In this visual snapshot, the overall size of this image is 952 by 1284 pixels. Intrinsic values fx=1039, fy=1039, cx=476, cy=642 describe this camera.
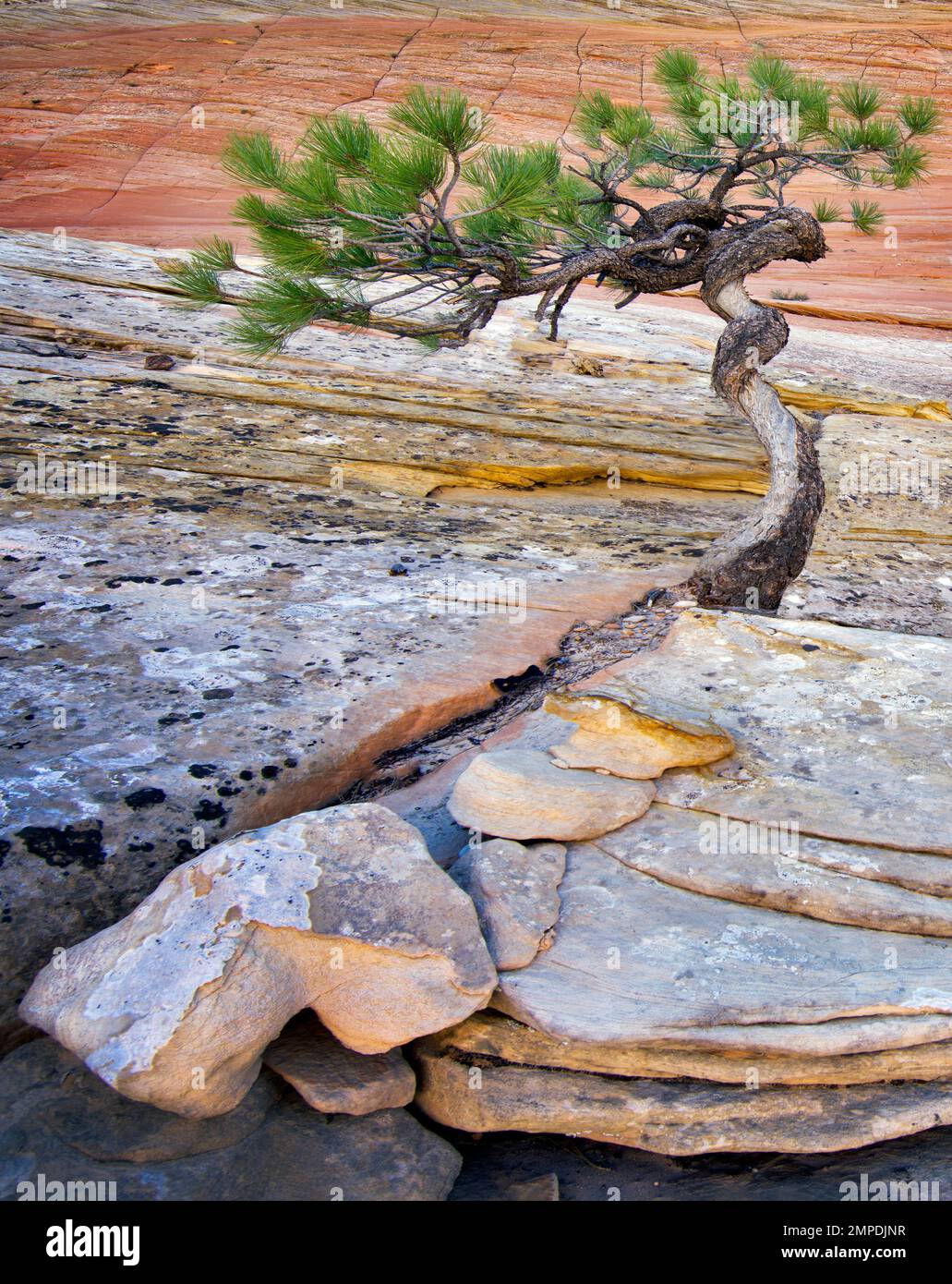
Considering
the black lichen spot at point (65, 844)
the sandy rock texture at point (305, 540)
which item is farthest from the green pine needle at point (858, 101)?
the black lichen spot at point (65, 844)

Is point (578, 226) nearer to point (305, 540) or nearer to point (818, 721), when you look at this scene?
point (305, 540)

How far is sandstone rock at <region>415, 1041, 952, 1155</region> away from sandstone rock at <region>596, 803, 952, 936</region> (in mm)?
370

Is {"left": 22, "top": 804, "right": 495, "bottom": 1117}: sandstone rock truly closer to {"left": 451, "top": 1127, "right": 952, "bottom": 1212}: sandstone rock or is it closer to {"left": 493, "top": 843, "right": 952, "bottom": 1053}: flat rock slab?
{"left": 493, "top": 843, "right": 952, "bottom": 1053}: flat rock slab

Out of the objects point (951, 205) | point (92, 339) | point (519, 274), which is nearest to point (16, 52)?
point (92, 339)

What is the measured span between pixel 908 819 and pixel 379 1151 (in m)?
1.47

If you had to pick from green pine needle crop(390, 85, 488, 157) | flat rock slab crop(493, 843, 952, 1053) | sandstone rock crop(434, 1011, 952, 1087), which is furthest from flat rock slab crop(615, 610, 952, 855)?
green pine needle crop(390, 85, 488, 157)

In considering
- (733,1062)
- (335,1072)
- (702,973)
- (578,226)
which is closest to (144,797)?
(335,1072)

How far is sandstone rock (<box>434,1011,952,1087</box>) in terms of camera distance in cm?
212

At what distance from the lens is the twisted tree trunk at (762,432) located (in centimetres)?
398

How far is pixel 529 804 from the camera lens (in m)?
2.53

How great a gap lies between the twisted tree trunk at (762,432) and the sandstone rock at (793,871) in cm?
158

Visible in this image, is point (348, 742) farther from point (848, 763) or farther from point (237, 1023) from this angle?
point (848, 763)

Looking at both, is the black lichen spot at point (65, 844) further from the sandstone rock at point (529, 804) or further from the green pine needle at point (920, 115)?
the green pine needle at point (920, 115)

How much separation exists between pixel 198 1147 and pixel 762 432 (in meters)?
3.62
